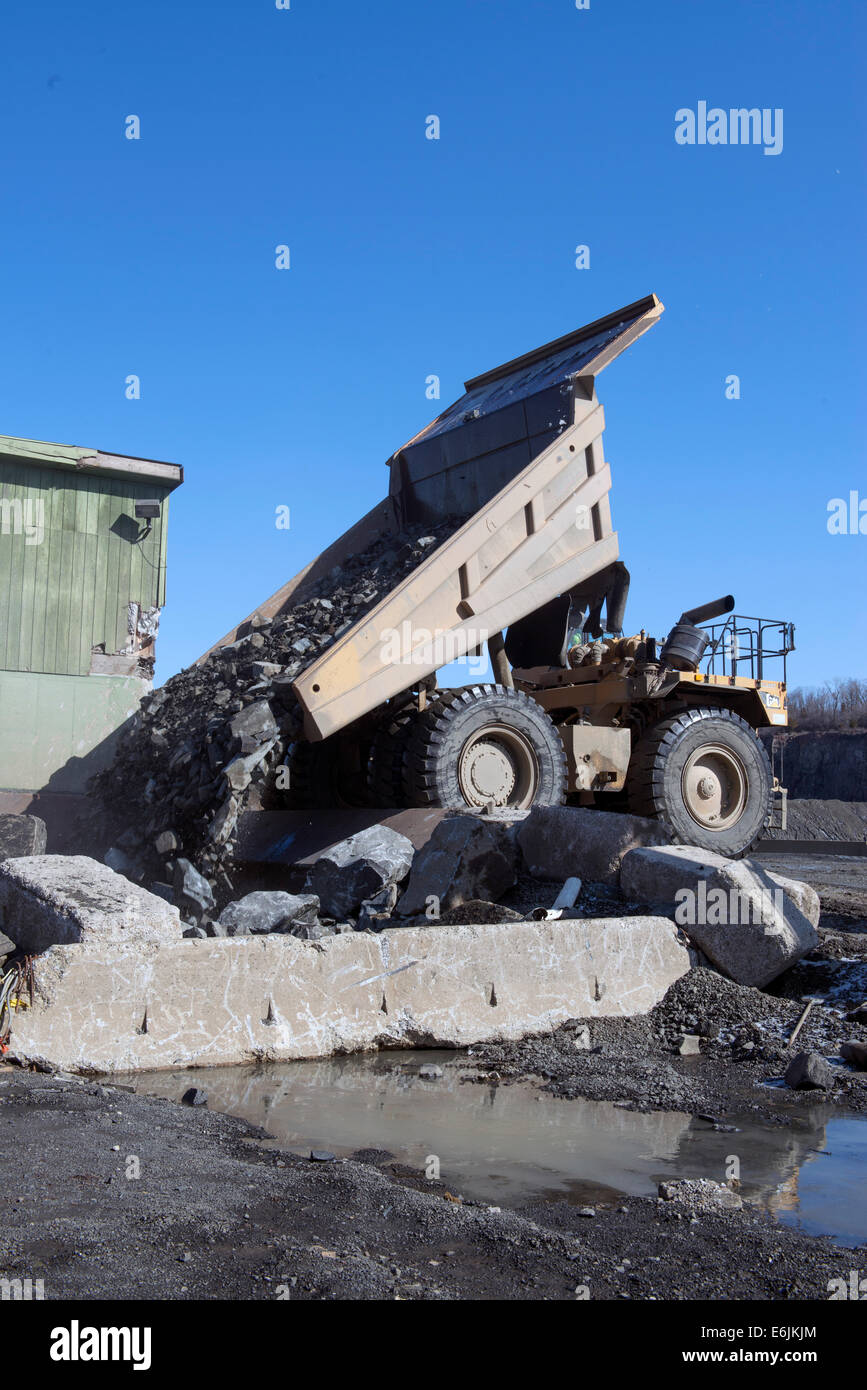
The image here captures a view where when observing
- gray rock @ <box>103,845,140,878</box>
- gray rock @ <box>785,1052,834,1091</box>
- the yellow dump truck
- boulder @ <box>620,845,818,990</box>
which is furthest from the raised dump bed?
gray rock @ <box>785,1052,834,1091</box>

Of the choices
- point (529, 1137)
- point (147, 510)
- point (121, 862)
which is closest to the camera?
point (529, 1137)

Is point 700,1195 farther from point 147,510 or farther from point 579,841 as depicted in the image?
point 147,510

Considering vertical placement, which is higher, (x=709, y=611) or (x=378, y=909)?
(x=709, y=611)

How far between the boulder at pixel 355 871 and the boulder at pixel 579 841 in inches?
34.5

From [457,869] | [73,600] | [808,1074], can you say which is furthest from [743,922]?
[73,600]

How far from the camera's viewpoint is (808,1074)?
15.5 ft

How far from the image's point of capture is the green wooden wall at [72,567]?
10594mm

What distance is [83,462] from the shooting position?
425 inches

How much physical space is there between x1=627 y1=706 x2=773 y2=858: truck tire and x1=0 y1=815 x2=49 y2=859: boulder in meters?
4.66

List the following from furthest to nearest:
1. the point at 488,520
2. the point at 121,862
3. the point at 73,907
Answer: the point at 488,520 < the point at 121,862 < the point at 73,907

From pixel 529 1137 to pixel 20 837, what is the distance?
488 cm

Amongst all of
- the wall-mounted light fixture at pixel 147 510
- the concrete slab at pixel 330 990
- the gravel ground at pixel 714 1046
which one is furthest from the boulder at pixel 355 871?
the wall-mounted light fixture at pixel 147 510

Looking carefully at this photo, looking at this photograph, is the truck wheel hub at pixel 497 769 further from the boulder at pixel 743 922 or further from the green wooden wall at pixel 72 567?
the green wooden wall at pixel 72 567
